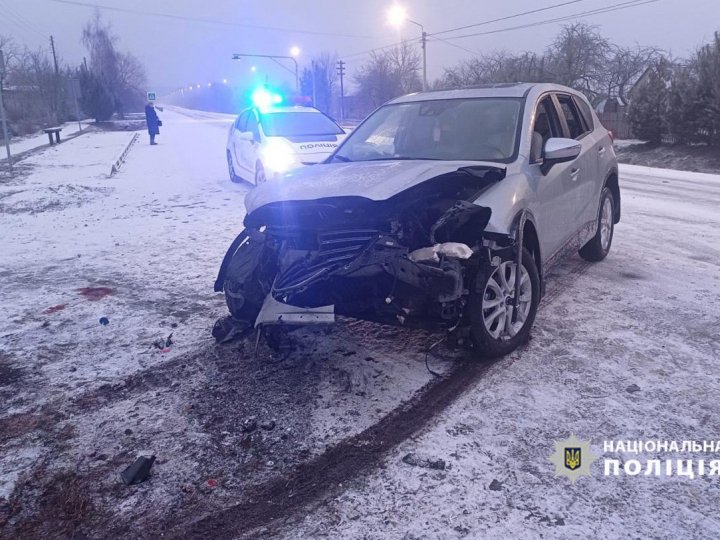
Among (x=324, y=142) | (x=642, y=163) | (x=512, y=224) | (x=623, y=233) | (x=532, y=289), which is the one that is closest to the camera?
(x=512, y=224)

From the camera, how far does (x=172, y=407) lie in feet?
11.9

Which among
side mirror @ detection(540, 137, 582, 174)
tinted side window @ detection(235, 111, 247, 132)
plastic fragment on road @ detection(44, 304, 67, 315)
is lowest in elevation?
plastic fragment on road @ detection(44, 304, 67, 315)

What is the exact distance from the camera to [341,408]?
11.7 ft

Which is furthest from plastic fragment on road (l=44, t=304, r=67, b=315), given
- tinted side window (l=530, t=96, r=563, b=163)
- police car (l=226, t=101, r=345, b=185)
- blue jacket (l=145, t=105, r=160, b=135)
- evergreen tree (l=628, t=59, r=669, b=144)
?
evergreen tree (l=628, t=59, r=669, b=144)

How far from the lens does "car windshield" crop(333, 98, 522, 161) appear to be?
15.4ft

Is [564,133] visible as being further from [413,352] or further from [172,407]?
[172,407]

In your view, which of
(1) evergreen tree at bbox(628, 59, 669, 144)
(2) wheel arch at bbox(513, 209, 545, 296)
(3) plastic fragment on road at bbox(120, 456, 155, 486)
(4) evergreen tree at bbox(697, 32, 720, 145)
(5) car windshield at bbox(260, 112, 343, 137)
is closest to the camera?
(3) plastic fragment on road at bbox(120, 456, 155, 486)

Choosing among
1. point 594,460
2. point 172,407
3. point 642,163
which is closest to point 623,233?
point 594,460

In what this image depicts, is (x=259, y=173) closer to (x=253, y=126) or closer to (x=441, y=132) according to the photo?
(x=253, y=126)

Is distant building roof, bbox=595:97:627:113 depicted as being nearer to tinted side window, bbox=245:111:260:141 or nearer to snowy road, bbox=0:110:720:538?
tinted side window, bbox=245:111:260:141

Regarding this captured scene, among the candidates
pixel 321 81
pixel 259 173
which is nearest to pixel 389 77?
pixel 321 81

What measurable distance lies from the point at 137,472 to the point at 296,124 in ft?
31.8

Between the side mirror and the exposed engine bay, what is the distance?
599 millimetres

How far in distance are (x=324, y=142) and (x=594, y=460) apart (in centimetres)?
882
